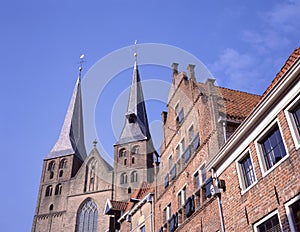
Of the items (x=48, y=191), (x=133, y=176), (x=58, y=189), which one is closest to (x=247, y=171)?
(x=133, y=176)

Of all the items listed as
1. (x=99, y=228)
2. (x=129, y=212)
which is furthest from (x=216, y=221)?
(x=99, y=228)

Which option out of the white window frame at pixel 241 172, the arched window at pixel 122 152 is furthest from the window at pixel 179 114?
the arched window at pixel 122 152

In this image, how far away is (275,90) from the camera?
890cm

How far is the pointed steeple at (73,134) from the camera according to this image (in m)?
49.2

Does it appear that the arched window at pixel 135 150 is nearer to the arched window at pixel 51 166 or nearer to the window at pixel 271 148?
the arched window at pixel 51 166

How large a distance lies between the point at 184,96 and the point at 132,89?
120ft

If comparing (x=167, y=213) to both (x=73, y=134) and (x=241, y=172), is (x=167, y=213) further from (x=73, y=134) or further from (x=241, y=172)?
(x=73, y=134)

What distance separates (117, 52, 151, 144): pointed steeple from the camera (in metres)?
47.5

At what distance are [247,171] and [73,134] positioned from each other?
44414 millimetres

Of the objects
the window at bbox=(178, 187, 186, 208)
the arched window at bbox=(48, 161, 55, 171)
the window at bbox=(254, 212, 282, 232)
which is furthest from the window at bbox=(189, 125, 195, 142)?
the arched window at bbox=(48, 161, 55, 171)

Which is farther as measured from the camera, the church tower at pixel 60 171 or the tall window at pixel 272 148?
the church tower at pixel 60 171

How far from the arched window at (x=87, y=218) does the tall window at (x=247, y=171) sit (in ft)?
110

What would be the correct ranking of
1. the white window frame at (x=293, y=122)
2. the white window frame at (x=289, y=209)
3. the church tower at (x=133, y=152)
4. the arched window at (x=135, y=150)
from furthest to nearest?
the arched window at (x=135, y=150), the church tower at (x=133, y=152), the white window frame at (x=293, y=122), the white window frame at (x=289, y=209)

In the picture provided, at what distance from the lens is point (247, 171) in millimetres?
10359
